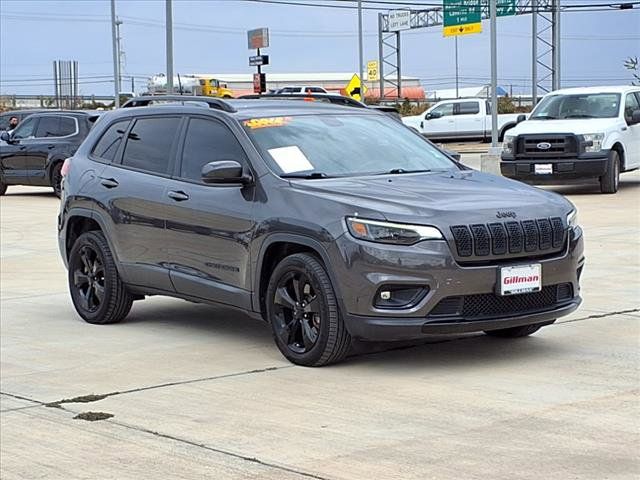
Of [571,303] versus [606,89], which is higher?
[606,89]

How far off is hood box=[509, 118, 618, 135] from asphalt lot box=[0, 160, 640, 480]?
10.6 metres

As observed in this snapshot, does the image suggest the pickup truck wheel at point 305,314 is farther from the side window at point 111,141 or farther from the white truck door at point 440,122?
the white truck door at point 440,122

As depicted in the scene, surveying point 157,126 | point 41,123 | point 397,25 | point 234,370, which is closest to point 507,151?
point 41,123

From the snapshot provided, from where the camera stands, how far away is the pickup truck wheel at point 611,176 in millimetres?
20109

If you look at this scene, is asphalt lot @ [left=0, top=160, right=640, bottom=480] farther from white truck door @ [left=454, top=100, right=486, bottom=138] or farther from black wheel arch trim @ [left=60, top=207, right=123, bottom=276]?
white truck door @ [left=454, top=100, right=486, bottom=138]

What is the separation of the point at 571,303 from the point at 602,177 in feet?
43.3

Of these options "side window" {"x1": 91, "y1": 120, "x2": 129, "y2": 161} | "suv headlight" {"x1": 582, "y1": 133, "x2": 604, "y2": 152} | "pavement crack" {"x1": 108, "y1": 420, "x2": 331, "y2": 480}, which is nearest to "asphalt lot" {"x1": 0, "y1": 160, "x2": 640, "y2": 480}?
"pavement crack" {"x1": 108, "y1": 420, "x2": 331, "y2": 480}

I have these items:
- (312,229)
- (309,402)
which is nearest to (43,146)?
(312,229)

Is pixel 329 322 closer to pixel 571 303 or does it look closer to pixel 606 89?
pixel 571 303

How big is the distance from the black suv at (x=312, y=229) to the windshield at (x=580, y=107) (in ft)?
41.6

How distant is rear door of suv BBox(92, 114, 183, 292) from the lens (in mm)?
8742

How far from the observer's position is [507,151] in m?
20.8

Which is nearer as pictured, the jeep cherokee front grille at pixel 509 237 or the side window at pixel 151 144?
the jeep cherokee front grille at pixel 509 237

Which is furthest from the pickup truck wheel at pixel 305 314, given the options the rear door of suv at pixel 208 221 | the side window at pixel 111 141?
the side window at pixel 111 141
